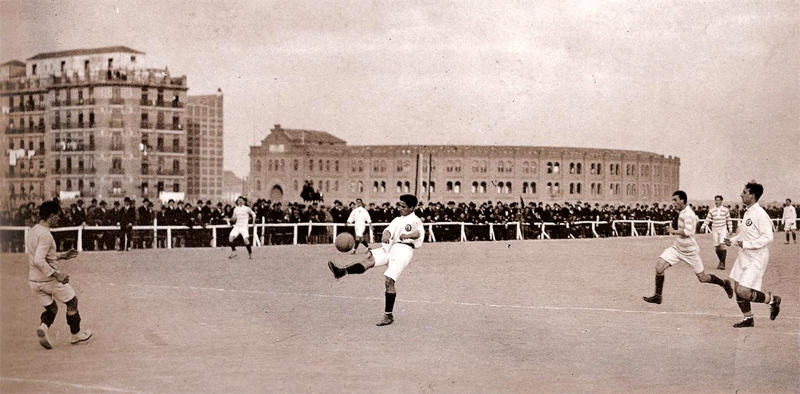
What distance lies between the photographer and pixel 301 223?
25781 millimetres

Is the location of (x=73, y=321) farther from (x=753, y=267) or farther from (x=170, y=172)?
(x=170, y=172)

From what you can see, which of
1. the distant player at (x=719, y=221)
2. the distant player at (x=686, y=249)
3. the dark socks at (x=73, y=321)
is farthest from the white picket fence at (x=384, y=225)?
the dark socks at (x=73, y=321)

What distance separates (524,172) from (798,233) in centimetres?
1898

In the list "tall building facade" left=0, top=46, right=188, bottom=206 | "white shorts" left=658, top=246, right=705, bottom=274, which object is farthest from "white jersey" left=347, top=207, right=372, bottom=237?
"white shorts" left=658, top=246, right=705, bottom=274

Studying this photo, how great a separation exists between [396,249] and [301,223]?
16068 millimetres

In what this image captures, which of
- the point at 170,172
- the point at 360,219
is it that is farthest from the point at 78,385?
the point at 170,172

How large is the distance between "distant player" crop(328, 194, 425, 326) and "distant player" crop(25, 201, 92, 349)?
10.3ft

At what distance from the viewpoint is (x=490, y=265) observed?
19.0 m

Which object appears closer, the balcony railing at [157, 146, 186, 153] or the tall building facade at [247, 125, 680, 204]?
the tall building facade at [247, 125, 680, 204]

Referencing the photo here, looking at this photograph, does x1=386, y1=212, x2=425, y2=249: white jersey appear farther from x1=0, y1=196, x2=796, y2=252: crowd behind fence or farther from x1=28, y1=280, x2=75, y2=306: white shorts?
x1=0, y1=196, x2=796, y2=252: crowd behind fence

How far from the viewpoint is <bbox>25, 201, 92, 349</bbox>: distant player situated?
25.7 ft

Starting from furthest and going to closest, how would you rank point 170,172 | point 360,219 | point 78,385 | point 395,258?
1. point 170,172
2. point 360,219
3. point 395,258
4. point 78,385

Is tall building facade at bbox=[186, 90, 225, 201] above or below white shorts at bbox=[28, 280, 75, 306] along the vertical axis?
above

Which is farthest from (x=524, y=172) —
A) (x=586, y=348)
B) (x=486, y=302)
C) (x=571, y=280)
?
(x=586, y=348)
